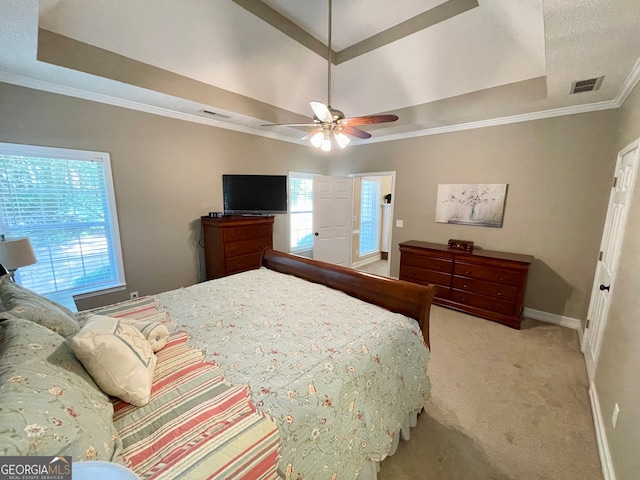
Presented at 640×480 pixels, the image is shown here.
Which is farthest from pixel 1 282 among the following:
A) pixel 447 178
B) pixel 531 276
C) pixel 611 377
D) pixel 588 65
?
pixel 531 276

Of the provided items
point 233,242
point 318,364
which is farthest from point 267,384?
point 233,242

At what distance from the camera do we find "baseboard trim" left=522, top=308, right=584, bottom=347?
313cm

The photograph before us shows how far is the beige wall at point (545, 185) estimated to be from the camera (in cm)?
293

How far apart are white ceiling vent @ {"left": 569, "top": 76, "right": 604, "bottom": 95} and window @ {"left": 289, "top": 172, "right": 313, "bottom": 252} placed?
3.73 metres

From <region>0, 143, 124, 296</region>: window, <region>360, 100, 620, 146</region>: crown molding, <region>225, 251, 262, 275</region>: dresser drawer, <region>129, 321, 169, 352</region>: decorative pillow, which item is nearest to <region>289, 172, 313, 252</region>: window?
<region>225, 251, 262, 275</region>: dresser drawer

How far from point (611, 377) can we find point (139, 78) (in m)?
4.52

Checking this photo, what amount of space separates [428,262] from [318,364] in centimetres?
295

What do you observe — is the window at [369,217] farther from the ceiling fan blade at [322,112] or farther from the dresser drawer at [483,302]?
the ceiling fan blade at [322,112]

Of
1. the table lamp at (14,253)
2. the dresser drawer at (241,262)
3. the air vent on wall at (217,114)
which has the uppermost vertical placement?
the air vent on wall at (217,114)

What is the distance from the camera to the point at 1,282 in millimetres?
1312

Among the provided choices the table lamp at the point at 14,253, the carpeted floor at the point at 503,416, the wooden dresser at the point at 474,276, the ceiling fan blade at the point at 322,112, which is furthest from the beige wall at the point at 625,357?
the table lamp at the point at 14,253

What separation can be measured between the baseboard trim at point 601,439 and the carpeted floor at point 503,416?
0.04 metres

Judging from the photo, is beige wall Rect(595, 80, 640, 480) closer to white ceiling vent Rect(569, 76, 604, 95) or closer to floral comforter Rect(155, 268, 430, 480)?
white ceiling vent Rect(569, 76, 604, 95)

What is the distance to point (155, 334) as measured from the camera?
1.44m
